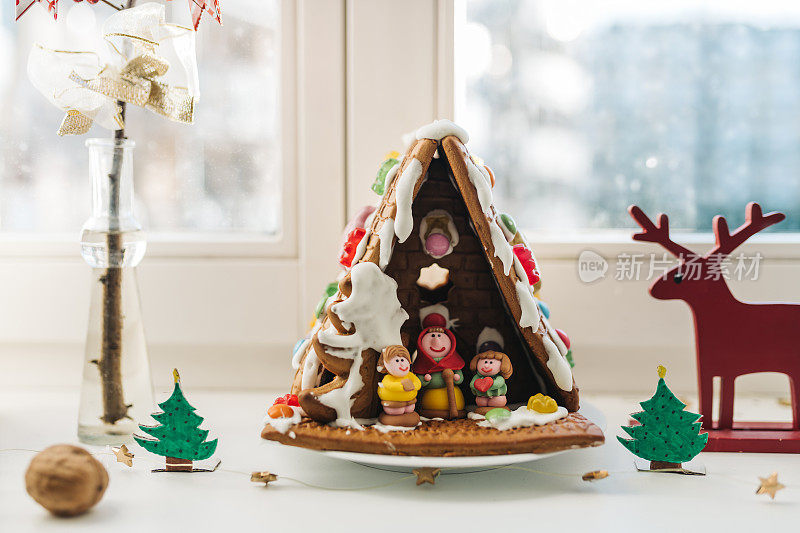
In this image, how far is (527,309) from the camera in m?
0.76

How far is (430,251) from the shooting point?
82 centimetres

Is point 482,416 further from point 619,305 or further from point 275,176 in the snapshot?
point 275,176

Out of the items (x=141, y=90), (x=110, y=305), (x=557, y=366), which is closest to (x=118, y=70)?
(x=141, y=90)

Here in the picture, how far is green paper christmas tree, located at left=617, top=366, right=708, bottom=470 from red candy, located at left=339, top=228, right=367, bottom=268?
37cm

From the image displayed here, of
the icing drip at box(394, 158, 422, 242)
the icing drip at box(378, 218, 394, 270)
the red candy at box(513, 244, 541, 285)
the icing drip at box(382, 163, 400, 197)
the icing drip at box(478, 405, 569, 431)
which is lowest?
the icing drip at box(478, 405, 569, 431)

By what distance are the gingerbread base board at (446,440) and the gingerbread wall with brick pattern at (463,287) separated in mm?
121

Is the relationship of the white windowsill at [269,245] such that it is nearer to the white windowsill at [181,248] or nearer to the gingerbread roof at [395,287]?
the white windowsill at [181,248]

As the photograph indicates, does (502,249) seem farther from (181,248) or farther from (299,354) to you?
(181,248)

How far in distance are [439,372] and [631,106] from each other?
0.61 metres

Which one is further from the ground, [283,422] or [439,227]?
[439,227]

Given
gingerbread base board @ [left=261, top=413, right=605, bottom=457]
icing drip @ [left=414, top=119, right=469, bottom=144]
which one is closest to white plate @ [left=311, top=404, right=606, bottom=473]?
gingerbread base board @ [left=261, top=413, right=605, bottom=457]

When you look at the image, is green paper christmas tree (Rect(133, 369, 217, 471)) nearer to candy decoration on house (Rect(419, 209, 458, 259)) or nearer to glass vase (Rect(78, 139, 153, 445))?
glass vase (Rect(78, 139, 153, 445))

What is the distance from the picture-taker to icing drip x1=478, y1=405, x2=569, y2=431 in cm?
75

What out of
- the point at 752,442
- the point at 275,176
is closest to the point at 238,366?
the point at 275,176
